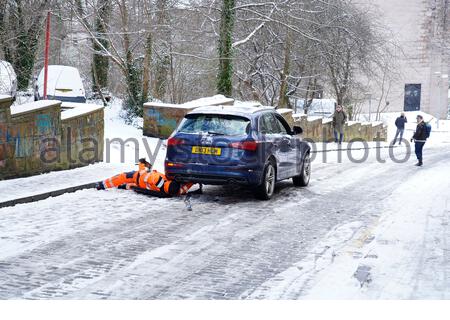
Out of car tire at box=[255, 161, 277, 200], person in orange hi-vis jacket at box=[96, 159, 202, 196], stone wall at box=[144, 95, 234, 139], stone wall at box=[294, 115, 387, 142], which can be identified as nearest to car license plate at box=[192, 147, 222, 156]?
person in orange hi-vis jacket at box=[96, 159, 202, 196]

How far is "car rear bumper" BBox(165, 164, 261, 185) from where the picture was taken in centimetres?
1077

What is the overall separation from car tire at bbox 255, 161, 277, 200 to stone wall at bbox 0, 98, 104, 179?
446 cm

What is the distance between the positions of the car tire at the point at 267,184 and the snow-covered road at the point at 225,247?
0.19 metres

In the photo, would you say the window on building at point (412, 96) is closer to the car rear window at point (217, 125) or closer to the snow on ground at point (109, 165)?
the snow on ground at point (109, 165)

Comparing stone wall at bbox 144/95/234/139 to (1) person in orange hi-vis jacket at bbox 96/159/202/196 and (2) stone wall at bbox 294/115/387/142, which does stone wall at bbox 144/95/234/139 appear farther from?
(1) person in orange hi-vis jacket at bbox 96/159/202/196

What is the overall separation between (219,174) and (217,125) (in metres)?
0.86

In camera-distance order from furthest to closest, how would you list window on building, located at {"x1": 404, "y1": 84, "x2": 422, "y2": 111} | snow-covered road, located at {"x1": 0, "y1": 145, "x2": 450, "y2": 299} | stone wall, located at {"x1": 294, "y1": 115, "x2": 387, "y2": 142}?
1. window on building, located at {"x1": 404, "y1": 84, "x2": 422, "y2": 111}
2. stone wall, located at {"x1": 294, "y1": 115, "x2": 387, "y2": 142}
3. snow-covered road, located at {"x1": 0, "y1": 145, "x2": 450, "y2": 299}

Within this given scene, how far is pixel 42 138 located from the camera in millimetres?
12773

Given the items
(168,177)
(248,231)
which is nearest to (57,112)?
(168,177)

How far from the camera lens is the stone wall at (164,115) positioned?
19219 millimetres

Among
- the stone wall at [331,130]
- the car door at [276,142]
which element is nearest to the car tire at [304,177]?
the car door at [276,142]

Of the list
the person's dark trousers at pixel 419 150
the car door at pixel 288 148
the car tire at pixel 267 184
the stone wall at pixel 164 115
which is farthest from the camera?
the person's dark trousers at pixel 419 150
